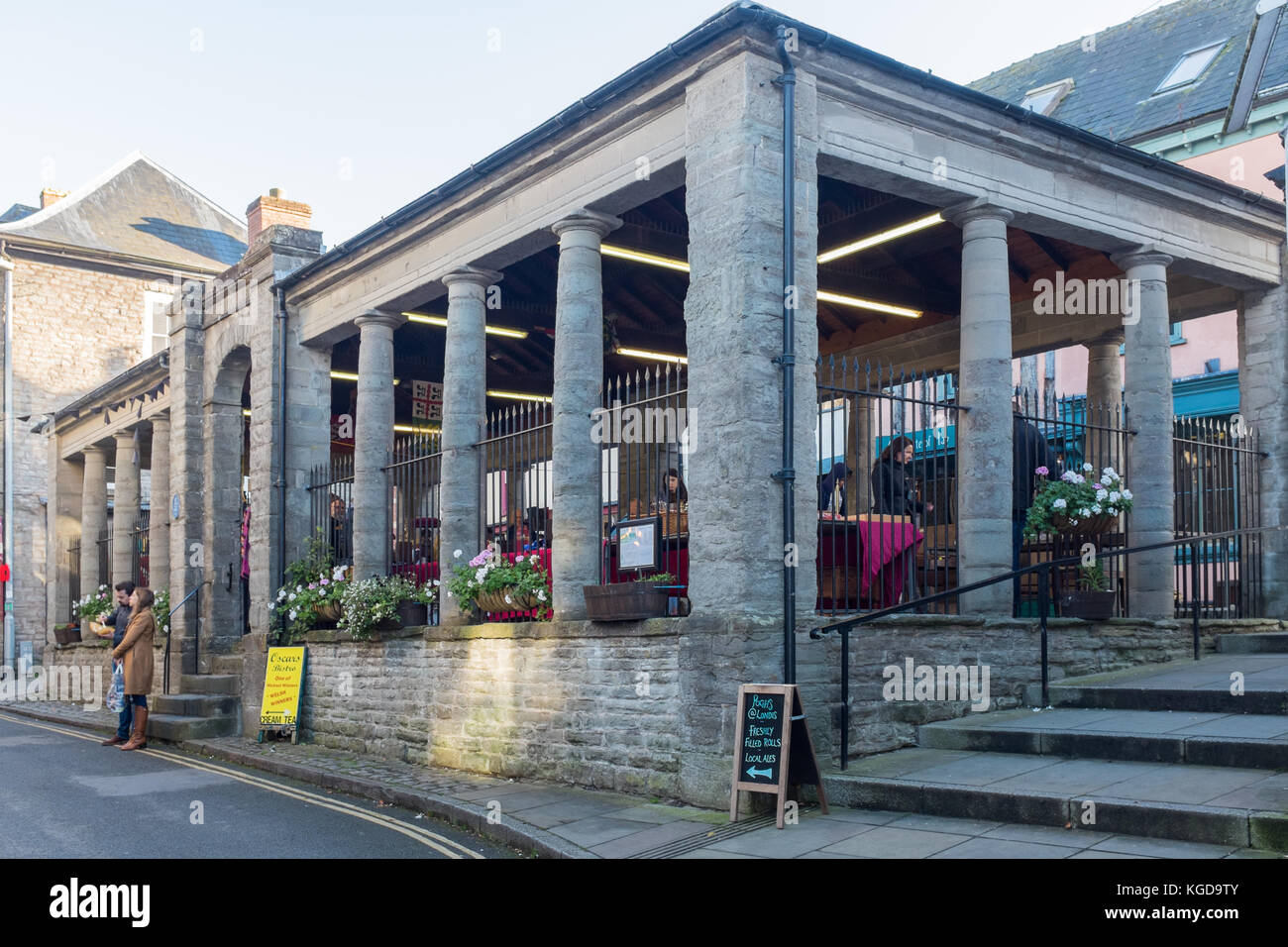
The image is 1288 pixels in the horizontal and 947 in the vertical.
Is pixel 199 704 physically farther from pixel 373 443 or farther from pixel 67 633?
pixel 67 633

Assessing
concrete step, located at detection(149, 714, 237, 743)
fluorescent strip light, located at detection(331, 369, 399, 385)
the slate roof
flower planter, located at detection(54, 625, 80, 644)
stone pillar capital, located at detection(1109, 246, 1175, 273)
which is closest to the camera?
stone pillar capital, located at detection(1109, 246, 1175, 273)

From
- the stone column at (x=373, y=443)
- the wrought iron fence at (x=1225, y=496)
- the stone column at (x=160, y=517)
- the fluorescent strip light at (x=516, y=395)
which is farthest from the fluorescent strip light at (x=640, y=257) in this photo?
the stone column at (x=160, y=517)

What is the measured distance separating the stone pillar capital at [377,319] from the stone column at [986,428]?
7071mm

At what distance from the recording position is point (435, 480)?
14266mm

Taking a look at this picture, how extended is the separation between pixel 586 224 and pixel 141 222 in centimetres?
2542

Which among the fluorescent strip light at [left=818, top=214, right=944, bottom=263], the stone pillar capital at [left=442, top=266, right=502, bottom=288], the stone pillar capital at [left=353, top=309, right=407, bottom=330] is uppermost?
the fluorescent strip light at [left=818, top=214, right=944, bottom=263]

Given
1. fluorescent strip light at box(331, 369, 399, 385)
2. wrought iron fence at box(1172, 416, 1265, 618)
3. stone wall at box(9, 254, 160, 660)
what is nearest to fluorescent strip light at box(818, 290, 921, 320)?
wrought iron fence at box(1172, 416, 1265, 618)

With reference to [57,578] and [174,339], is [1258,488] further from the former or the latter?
[57,578]

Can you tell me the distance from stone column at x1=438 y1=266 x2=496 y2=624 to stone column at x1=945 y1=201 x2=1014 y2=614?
5.03m

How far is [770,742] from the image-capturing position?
25.9 ft

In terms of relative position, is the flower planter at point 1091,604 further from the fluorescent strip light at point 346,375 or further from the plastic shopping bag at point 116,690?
the plastic shopping bag at point 116,690

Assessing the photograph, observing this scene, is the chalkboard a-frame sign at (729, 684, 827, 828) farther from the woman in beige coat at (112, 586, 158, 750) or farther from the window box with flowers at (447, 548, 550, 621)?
the woman in beige coat at (112, 586, 158, 750)

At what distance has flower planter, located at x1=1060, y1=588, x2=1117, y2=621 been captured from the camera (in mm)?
10773
